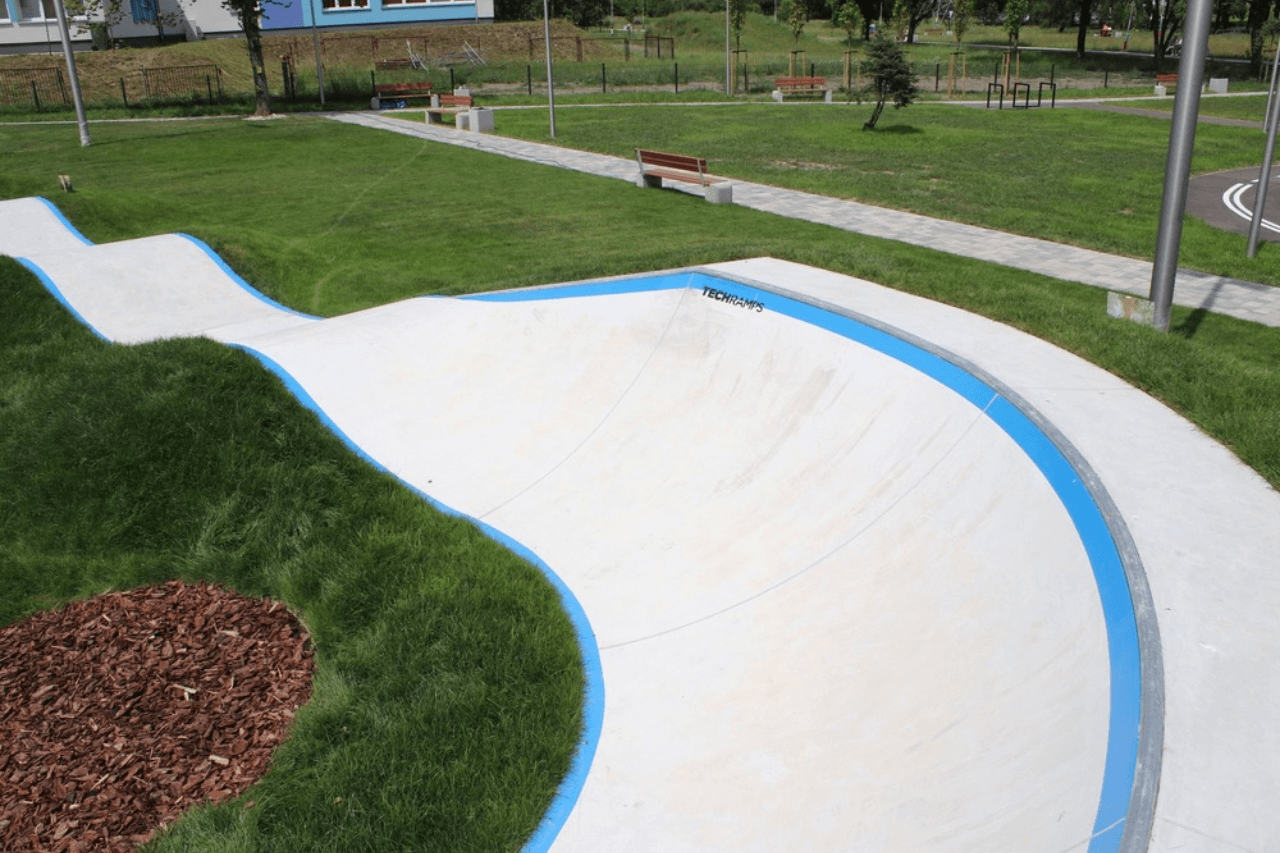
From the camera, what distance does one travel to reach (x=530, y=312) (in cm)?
1152

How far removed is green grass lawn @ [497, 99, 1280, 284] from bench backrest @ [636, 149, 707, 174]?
2504 millimetres

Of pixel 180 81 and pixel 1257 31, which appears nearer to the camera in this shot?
pixel 180 81

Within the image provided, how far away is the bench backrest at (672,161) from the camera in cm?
2052

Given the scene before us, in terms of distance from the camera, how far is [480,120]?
32.5 metres

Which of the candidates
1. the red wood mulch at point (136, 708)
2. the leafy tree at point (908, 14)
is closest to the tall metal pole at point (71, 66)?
the red wood mulch at point (136, 708)

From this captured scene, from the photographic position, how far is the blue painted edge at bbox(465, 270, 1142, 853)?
4.00 metres

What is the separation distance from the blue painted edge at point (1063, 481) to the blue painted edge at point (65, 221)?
391 inches

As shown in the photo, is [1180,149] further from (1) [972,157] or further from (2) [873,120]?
(2) [873,120]

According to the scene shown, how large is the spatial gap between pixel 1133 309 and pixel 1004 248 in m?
6.44

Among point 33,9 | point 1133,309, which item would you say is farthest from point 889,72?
point 33,9

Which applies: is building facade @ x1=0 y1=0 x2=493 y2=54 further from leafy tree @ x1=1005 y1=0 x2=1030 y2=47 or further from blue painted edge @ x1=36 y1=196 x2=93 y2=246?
blue painted edge @ x1=36 y1=196 x2=93 y2=246

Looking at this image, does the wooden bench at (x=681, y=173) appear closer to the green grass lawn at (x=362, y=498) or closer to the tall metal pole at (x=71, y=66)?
the green grass lawn at (x=362, y=498)

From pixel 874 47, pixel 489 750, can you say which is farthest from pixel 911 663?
pixel 874 47

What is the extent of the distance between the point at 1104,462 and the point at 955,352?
231 cm
